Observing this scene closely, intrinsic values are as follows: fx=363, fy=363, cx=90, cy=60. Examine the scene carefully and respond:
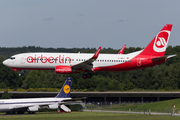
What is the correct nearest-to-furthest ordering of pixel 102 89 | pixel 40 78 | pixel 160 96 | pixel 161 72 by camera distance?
pixel 160 96 → pixel 102 89 → pixel 161 72 → pixel 40 78

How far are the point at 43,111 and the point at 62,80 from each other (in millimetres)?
68876

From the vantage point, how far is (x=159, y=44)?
75312mm

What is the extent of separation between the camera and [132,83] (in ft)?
454

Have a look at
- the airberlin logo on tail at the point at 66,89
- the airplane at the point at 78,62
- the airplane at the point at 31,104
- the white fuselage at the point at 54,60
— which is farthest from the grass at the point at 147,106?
Result: the white fuselage at the point at 54,60

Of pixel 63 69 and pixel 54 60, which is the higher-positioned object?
pixel 54 60

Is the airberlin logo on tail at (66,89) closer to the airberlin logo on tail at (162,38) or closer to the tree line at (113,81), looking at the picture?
the airberlin logo on tail at (162,38)

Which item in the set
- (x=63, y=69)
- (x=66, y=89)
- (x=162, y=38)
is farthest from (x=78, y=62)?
(x=66, y=89)

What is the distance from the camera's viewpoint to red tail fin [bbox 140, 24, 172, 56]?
243 ft

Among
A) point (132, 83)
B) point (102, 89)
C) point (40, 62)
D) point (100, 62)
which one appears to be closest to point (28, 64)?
point (40, 62)

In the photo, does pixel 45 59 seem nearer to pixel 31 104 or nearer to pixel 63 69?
pixel 63 69

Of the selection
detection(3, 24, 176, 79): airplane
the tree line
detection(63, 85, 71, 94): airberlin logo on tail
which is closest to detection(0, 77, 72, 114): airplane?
detection(63, 85, 71, 94): airberlin logo on tail

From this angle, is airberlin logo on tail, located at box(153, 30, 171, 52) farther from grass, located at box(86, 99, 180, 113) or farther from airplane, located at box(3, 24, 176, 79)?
grass, located at box(86, 99, 180, 113)

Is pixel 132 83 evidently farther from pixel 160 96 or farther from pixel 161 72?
pixel 161 72

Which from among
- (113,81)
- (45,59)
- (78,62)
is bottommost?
(113,81)
